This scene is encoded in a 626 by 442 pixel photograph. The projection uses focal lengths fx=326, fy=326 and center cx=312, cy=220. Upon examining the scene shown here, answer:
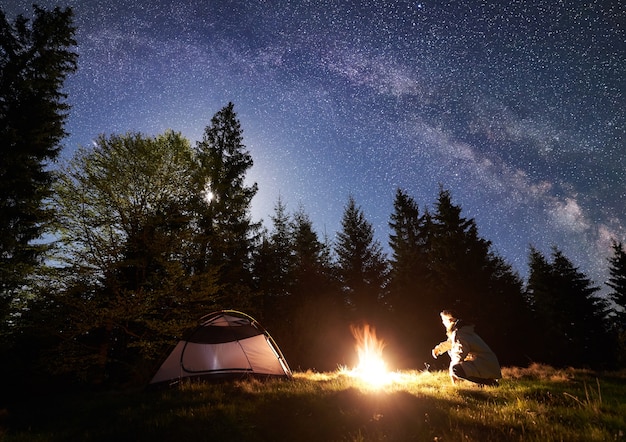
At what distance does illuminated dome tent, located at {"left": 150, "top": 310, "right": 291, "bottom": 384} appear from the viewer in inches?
394

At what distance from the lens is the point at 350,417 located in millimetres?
4879

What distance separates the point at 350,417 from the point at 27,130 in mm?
17606

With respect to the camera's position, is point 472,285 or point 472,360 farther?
point 472,285

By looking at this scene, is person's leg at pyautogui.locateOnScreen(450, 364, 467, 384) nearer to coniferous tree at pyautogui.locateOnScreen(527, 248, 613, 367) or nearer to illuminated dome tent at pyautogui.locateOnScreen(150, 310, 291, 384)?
illuminated dome tent at pyautogui.locateOnScreen(150, 310, 291, 384)

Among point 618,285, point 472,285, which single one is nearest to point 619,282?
point 618,285

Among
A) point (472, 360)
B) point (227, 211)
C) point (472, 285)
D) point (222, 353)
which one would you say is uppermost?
point (227, 211)

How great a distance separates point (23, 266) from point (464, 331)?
15895 millimetres

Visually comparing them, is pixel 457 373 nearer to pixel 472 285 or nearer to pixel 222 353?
pixel 222 353

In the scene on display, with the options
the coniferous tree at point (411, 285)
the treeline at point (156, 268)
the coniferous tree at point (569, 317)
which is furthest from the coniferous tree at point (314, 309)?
the coniferous tree at point (569, 317)

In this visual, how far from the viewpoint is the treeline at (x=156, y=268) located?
512 inches

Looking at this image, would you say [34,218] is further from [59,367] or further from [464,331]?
[464,331]

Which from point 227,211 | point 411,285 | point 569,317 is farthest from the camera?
point 569,317

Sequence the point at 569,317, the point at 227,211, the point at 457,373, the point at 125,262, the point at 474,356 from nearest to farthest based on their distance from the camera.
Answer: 1. the point at 474,356
2. the point at 457,373
3. the point at 125,262
4. the point at 227,211
5. the point at 569,317

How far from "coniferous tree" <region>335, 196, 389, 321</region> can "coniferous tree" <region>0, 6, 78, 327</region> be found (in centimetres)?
1940
